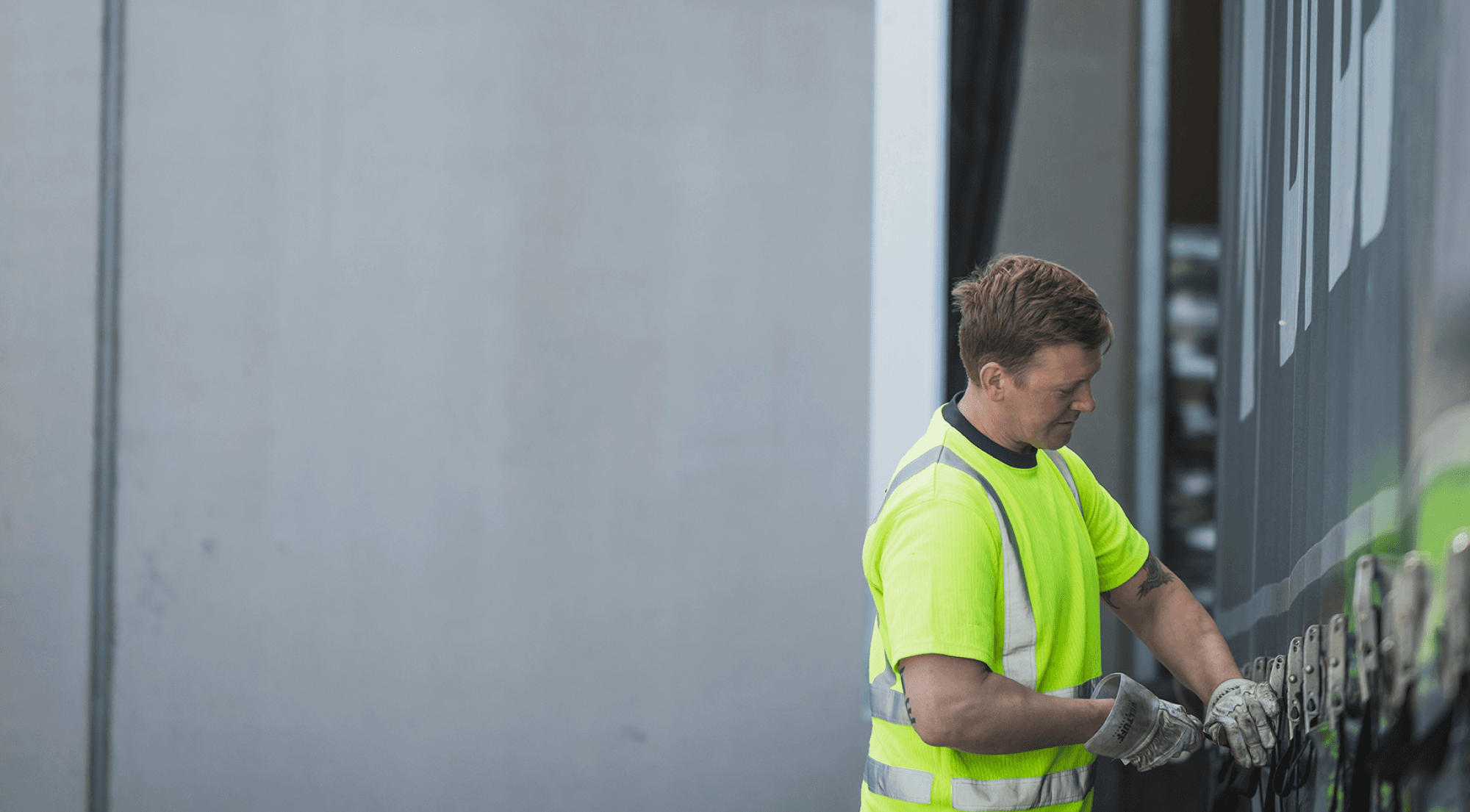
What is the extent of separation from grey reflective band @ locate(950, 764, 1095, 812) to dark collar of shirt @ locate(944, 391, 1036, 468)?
31 cm

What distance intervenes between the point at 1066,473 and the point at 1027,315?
25cm

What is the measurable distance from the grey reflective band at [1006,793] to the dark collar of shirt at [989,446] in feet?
1.02

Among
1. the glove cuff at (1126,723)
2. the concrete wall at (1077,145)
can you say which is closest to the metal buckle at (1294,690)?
the glove cuff at (1126,723)

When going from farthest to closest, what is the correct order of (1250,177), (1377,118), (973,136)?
1. (973,136)
2. (1250,177)
3. (1377,118)

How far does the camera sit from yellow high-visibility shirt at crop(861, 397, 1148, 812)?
0.92m

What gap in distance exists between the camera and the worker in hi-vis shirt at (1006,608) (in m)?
0.91

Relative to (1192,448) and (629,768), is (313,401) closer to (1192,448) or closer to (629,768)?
(629,768)

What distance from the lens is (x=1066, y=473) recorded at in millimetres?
1150

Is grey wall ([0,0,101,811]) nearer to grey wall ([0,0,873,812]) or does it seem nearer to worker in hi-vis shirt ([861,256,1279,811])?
grey wall ([0,0,873,812])

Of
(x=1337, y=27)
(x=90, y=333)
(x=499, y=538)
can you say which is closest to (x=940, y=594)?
(x=1337, y=27)

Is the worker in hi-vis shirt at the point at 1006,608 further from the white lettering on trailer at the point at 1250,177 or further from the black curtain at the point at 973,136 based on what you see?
the black curtain at the point at 973,136

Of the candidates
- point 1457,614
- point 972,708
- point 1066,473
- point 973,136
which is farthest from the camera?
point 973,136

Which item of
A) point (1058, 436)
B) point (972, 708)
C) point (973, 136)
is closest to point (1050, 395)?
point (1058, 436)

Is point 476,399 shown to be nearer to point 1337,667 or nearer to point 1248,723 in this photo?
point 1248,723
